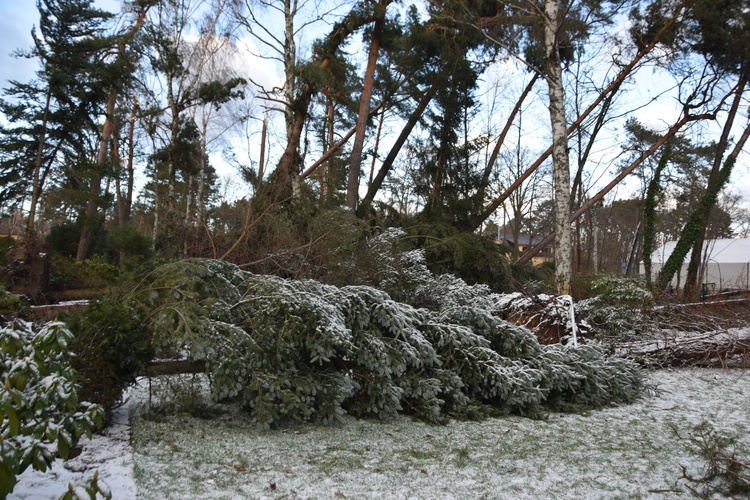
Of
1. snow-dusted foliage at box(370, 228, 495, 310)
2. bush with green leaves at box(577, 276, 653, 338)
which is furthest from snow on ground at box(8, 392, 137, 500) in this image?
bush with green leaves at box(577, 276, 653, 338)

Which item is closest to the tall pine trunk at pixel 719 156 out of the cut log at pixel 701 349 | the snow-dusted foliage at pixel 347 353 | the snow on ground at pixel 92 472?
the cut log at pixel 701 349

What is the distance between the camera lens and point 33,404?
1770 mm

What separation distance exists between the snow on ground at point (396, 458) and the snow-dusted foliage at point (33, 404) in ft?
2.45

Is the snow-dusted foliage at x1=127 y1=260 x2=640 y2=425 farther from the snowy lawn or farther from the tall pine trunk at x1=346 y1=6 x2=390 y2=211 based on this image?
the tall pine trunk at x1=346 y1=6 x2=390 y2=211

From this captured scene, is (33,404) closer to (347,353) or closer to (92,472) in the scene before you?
(92,472)

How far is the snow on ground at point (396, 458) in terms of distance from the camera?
8.68ft

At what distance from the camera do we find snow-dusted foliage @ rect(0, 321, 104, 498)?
159cm

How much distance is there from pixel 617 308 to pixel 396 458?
5843 mm

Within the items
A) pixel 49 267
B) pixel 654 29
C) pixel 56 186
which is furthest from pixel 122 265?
pixel 654 29

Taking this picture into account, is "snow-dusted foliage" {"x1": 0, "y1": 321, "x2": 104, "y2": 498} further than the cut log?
No

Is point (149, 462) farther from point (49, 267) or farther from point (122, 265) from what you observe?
point (122, 265)

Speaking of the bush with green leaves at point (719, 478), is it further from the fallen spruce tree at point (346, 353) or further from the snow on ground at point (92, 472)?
the snow on ground at point (92, 472)

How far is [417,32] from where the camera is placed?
12.4 m

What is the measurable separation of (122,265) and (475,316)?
1054 centimetres
